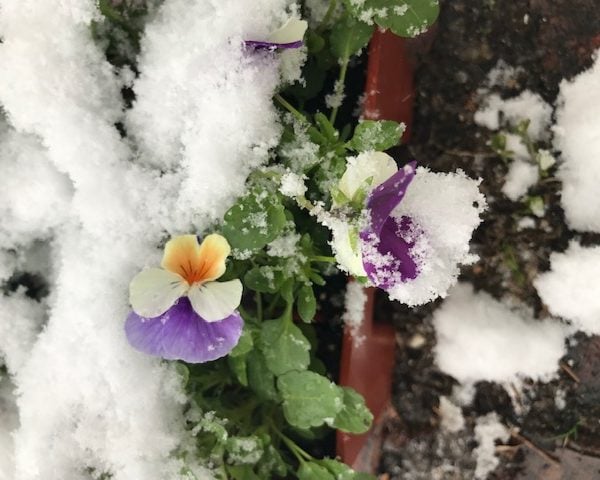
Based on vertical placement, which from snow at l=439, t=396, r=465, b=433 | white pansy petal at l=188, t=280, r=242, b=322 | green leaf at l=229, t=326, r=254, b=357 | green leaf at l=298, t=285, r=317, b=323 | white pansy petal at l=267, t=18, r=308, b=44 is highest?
white pansy petal at l=267, t=18, r=308, b=44

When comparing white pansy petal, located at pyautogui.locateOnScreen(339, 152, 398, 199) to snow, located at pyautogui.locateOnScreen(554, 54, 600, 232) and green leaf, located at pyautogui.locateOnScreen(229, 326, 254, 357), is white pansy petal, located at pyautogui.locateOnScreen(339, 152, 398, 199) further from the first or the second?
snow, located at pyautogui.locateOnScreen(554, 54, 600, 232)

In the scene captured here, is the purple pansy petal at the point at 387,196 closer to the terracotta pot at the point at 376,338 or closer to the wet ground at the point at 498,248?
the terracotta pot at the point at 376,338

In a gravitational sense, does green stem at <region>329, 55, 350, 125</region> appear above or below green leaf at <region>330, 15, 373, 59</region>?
below

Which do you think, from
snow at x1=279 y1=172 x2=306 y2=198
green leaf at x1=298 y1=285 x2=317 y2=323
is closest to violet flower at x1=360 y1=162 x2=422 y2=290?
snow at x1=279 y1=172 x2=306 y2=198


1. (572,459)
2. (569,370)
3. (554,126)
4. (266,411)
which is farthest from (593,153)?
(266,411)

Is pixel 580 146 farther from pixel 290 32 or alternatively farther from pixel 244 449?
pixel 244 449

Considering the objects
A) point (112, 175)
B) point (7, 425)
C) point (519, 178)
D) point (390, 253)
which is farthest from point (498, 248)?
point (7, 425)

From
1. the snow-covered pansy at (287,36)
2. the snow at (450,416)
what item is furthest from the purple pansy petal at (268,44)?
the snow at (450,416)

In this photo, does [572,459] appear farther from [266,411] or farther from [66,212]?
[66,212]
